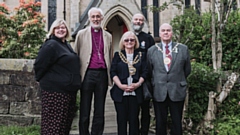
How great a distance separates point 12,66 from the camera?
18.7 feet

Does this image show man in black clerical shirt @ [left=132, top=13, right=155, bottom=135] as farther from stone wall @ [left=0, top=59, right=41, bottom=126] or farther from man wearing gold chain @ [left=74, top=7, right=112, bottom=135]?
stone wall @ [left=0, top=59, right=41, bottom=126]

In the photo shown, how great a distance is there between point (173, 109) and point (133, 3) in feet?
40.4

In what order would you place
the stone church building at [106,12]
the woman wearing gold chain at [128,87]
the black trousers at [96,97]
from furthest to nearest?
the stone church building at [106,12], the black trousers at [96,97], the woman wearing gold chain at [128,87]

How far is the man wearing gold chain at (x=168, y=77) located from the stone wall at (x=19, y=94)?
289 centimetres

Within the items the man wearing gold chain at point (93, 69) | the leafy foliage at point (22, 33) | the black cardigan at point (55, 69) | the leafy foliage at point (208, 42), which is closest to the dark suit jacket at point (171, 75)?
the man wearing gold chain at point (93, 69)

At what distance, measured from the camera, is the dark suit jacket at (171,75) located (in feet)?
12.8

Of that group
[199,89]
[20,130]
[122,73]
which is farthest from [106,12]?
[122,73]

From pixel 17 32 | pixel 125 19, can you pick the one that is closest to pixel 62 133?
pixel 17 32

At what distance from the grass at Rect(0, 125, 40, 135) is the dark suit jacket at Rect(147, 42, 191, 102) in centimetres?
261

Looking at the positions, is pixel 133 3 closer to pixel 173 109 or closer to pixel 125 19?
pixel 125 19

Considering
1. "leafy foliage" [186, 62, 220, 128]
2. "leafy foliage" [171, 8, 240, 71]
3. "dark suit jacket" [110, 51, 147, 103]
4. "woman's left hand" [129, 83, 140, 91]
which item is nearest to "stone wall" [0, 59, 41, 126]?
"dark suit jacket" [110, 51, 147, 103]

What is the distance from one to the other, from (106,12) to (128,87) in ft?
37.5

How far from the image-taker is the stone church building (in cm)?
1496

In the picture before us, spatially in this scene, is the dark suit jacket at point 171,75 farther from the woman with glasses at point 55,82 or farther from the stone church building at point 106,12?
the stone church building at point 106,12
